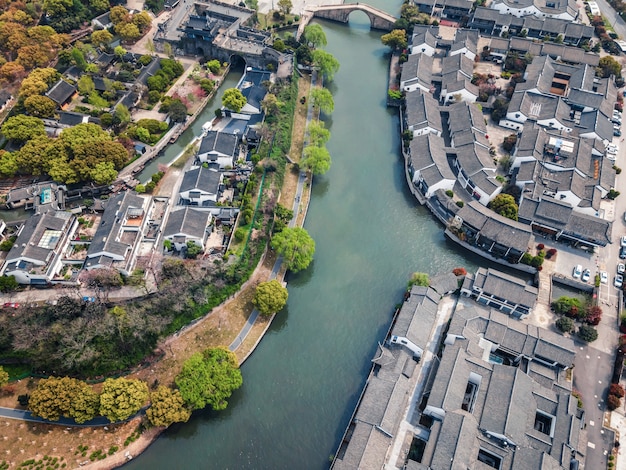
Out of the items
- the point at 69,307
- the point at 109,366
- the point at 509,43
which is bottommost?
the point at 109,366

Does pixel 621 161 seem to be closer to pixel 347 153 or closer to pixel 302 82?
pixel 347 153

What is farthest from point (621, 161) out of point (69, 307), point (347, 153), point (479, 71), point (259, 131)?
point (69, 307)

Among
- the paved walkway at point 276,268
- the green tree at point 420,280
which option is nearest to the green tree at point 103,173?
the paved walkway at point 276,268

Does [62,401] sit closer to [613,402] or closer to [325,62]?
[613,402]

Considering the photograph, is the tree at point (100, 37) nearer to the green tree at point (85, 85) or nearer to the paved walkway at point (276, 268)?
the green tree at point (85, 85)

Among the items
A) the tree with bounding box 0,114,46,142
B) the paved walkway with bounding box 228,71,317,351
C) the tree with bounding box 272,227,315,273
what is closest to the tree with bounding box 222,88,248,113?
the paved walkway with bounding box 228,71,317,351

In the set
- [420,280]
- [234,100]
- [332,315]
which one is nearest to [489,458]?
[420,280]
